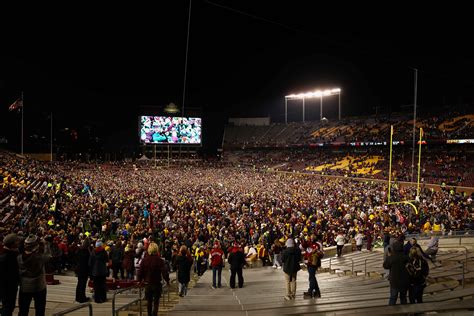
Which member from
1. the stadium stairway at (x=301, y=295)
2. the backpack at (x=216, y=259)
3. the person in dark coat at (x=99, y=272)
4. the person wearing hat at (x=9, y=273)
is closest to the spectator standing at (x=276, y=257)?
the stadium stairway at (x=301, y=295)

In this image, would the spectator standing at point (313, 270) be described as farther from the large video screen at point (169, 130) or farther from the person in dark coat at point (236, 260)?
the large video screen at point (169, 130)

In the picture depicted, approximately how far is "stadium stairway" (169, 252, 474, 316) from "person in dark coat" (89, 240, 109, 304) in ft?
4.21

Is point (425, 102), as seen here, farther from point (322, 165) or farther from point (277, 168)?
point (277, 168)

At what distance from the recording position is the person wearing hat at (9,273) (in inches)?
165

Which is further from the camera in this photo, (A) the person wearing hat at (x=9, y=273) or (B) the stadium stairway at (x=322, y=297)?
(B) the stadium stairway at (x=322, y=297)

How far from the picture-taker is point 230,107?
269 ft

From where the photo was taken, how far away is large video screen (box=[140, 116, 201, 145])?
65.9m

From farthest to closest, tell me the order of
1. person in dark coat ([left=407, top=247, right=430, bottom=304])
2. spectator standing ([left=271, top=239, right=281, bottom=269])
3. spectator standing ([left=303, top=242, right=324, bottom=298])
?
1. spectator standing ([left=271, top=239, right=281, bottom=269])
2. spectator standing ([left=303, top=242, right=324, bottom=298])
3. person in dark coat ([left=407, top=247, right=430, bottom=304])

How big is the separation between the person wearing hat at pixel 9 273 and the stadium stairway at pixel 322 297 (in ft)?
7.28

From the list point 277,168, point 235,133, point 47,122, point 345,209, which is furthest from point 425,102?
point 47,122

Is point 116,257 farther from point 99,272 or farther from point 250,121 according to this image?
point 250,121

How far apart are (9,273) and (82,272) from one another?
195cm

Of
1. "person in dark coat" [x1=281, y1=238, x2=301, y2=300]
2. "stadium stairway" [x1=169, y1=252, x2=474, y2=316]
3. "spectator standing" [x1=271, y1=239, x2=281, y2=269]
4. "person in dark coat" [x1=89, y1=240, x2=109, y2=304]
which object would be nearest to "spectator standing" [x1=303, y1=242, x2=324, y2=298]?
"stadium stairway" [x1=169, y1=252, x2=474, y2=316]

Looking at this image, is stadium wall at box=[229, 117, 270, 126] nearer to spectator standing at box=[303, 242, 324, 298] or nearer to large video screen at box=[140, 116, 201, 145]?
large video screen at box=[140, 116, 201, 145]
